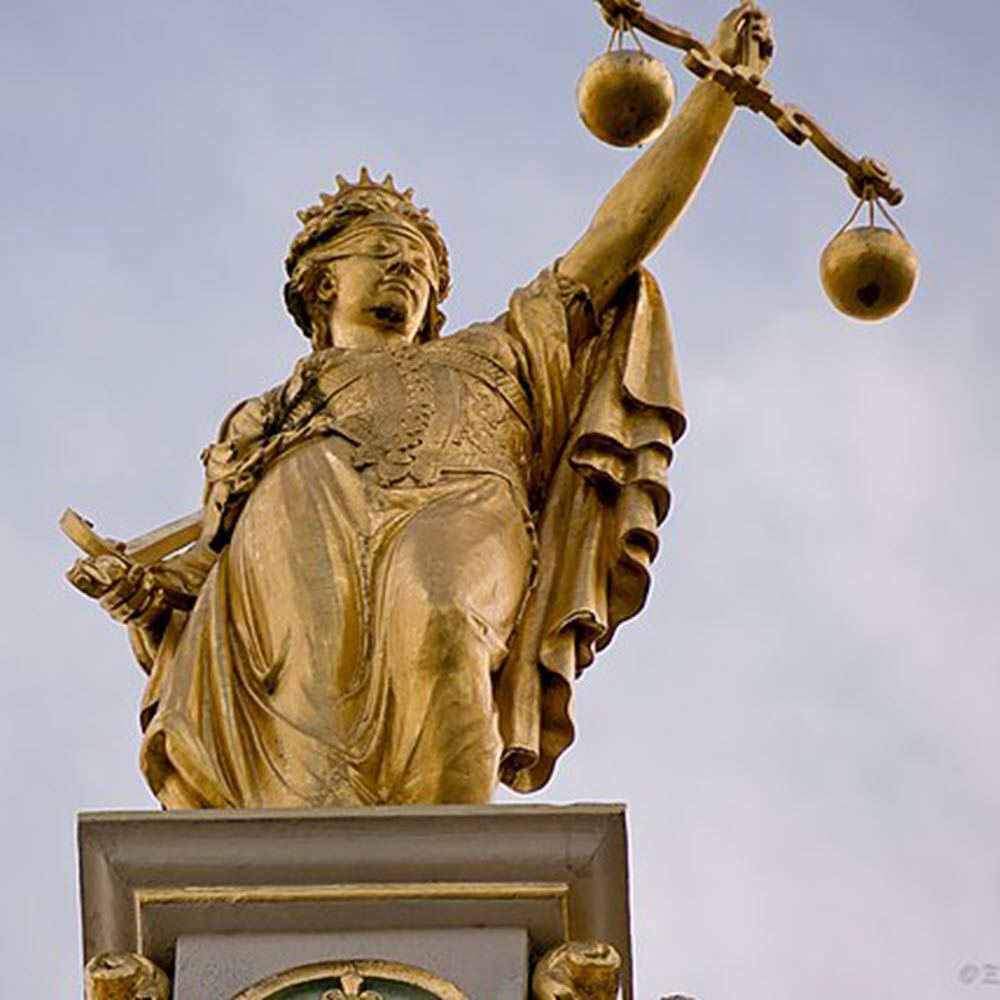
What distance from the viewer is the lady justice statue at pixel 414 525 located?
11609 mm

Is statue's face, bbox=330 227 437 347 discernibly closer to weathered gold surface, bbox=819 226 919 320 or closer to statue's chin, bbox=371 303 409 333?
statue's chin, bbox=371 303 409 333

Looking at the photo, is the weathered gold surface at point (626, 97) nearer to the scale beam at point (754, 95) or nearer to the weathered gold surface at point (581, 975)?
the scale beam at point (754, 95)

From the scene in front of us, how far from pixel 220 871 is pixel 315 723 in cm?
93

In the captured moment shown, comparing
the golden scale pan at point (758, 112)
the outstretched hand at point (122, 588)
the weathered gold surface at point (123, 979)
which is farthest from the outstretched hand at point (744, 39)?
the weathered gold surface at point (123, 979)

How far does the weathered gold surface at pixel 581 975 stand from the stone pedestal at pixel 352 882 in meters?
0.14

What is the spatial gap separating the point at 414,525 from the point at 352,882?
1.64m

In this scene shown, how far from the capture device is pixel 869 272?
13055mm

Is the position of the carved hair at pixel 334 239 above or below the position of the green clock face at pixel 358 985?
above

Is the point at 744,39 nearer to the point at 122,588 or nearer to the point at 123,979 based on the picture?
the point at 122,588

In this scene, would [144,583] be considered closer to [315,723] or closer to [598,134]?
[315,723]

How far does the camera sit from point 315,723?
1158 centimetres

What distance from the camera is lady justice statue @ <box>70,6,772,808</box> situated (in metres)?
11.6

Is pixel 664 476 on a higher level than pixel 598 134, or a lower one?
lower

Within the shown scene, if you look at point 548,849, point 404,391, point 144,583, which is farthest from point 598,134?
point 548,849
